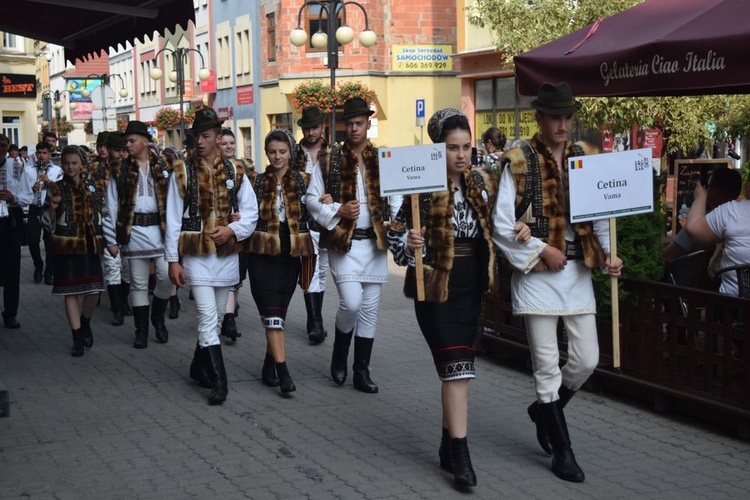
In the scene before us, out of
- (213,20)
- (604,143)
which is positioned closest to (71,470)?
(604,143)

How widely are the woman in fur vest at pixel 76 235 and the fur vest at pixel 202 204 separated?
2641 millimetres

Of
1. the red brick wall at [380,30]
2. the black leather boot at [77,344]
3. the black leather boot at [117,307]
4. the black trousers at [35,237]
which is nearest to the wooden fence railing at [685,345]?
the black leather boot at [77,344]

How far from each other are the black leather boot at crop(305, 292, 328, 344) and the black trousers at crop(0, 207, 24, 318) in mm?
3163

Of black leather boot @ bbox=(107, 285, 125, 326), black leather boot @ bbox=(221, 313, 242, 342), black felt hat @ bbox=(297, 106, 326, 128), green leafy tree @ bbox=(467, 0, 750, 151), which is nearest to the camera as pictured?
black felt hat @ bbox=(297, 106, 326, 128)

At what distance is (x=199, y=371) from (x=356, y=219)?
1654 millimetres

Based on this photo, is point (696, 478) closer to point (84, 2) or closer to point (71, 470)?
point (71, 470)

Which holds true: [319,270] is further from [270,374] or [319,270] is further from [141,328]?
[270,374]

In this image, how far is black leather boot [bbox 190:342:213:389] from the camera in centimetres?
834

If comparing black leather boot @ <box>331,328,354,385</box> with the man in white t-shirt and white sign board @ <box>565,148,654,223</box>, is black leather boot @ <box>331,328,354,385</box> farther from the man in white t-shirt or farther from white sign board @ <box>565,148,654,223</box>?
white sign board @ <box>565,148,654,223</box>

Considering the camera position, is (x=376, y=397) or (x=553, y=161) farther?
(x=376, y=397)

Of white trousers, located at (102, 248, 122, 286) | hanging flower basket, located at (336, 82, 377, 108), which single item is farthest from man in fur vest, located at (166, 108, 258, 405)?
hanging flower basket, located at (336, 82, 377, 108)

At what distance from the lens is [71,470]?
6.35 metres

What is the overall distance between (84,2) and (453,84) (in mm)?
30866

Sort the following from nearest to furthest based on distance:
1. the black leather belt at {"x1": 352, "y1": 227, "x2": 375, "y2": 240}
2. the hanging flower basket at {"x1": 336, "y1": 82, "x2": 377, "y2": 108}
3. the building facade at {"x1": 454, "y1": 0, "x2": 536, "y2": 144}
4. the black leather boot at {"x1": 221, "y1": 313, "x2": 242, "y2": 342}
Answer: the black leather belt at {"x1": 352, "y1": 227, "x2": 375, "y2": 240}
the black leather boot at {"x1": 221, "y1": 313, "x2": 242, "y2": 342}
the building facade at {"x1": 454, "y1": 0, "x2": 536, "y2": 144}
the hanging flower basket at {"x1": 336, "y1": 82, "x2": 377, "y2": 108}
